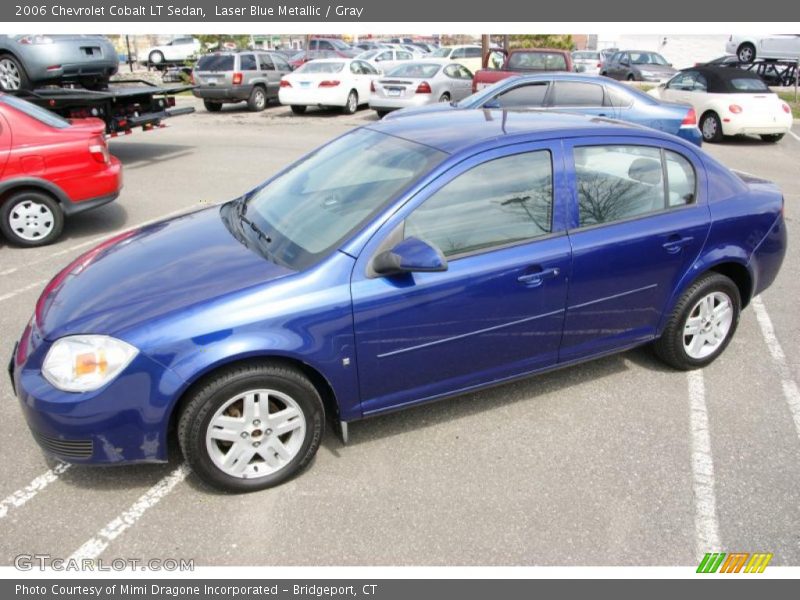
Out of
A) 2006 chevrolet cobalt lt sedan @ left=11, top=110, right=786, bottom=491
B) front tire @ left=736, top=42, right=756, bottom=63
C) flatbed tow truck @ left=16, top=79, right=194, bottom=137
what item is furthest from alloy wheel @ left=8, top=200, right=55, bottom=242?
front tire @ left=736, top=42, right=756, bottom=63

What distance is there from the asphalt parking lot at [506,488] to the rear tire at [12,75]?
25.4ft

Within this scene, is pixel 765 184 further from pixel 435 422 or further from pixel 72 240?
pixel 72 240

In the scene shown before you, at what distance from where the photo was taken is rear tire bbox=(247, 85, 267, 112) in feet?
57.6

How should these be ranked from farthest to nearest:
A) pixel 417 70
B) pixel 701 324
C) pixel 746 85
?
pixel 417 70 → pixel 746 85 → pixel 701 324

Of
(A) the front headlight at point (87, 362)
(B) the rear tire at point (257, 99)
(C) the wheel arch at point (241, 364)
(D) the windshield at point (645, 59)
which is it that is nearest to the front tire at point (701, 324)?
(C) the wheel arch at point (241, 364)

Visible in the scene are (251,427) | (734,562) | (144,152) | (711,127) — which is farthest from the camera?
(711,127)

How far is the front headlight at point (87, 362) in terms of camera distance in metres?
2.71

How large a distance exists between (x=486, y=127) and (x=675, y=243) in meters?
1.27

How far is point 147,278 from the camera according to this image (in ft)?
10.2

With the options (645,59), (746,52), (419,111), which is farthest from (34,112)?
(746,52)

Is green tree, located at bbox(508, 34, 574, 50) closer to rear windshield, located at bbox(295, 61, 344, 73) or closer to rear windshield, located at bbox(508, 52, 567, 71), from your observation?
rear windshield, located at bbox(295, 61, 344, 73)

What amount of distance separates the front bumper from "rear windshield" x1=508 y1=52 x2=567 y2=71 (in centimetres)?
1267

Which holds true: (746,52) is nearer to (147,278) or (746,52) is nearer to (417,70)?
(417,70)

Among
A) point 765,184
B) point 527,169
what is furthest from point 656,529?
point 765,184
